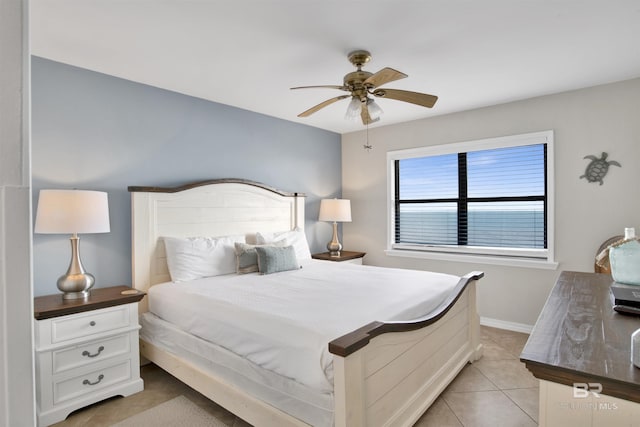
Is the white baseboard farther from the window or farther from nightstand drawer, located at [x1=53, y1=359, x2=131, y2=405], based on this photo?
nightstand drawer, located at [x1=53, y1=359, x2=131, y2=405]

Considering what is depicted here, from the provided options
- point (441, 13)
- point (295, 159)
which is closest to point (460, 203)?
point (295, 159)

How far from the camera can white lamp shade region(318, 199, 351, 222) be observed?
178 inches

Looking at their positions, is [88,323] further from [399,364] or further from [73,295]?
[399,364]

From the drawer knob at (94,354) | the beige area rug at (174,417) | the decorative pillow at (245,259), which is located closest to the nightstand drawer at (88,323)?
the drawer knob at (94,354)

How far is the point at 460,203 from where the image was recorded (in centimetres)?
420

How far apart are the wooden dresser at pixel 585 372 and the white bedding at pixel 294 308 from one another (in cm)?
88

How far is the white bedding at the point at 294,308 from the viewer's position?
1.72 metres

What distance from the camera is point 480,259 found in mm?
3920

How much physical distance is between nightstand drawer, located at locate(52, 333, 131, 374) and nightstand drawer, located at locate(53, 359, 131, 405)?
0.08 meters

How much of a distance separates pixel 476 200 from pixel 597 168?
115 cm

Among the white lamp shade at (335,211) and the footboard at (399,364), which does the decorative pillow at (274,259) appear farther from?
the footboard at (399,364)

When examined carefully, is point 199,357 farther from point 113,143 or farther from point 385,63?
point 385,63

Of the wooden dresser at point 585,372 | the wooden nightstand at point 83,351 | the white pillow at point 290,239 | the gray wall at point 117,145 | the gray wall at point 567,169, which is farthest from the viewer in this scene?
the white pillow at point 290,239

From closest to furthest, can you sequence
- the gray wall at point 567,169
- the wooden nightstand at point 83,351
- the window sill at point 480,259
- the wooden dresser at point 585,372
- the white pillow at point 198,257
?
the wooden dresser at point 585,372
the wooden nightstand at point 83,351
the white pillow at point 198,257
the gray wall at point 567,169
the window sill at point 480,259
